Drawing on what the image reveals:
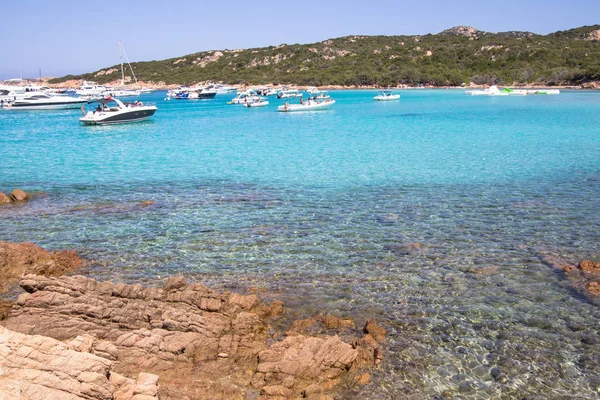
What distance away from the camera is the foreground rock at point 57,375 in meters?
5.64

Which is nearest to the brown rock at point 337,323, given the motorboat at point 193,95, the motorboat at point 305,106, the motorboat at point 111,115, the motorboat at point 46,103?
the motorboat at point 111,115

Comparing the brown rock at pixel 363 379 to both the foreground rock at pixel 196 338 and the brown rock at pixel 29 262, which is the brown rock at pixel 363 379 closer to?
the foreground rock at pixel 196 338

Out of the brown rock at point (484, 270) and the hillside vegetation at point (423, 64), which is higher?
the hillside vegetation at point (423, 64)

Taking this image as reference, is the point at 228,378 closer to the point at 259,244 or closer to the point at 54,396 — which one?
the point at 54,396

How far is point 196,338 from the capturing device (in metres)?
8.31

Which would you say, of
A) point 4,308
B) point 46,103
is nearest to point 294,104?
point 46,103

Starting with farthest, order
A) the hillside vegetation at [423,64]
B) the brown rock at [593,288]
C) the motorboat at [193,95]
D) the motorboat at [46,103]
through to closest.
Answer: the hillside vegetation at [423,64] → the motorboat at [193,95] → the motorboat at [46,103] → the brown rock at [593,288]

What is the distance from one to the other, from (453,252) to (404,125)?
3636 centimetres

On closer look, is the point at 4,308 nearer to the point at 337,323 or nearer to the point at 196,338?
the point at 196,338

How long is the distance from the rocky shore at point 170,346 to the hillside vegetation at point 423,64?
402 feet

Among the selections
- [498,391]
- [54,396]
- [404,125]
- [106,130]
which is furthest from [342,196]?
[106,130]

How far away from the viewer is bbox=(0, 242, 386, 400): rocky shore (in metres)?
6.18

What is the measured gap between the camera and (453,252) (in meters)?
12.6

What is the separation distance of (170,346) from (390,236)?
301 inches
